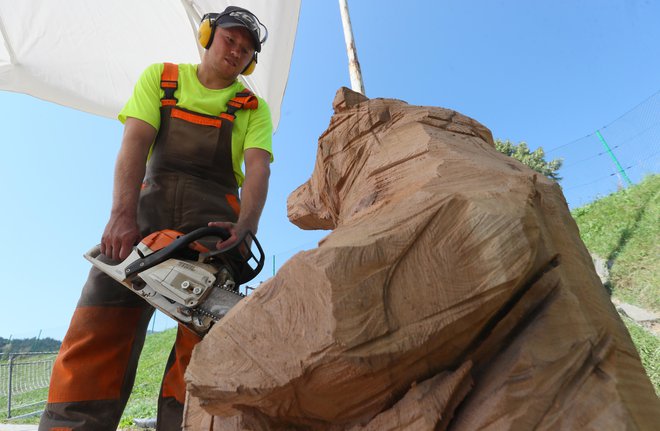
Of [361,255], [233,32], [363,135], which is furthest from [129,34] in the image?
A: [361,255]

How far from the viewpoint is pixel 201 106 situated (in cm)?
171

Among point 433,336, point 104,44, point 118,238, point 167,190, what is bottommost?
point 433,336

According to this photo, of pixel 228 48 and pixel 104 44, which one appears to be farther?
pixel 104 44

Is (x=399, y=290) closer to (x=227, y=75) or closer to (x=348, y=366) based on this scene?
(x=348, y=366)

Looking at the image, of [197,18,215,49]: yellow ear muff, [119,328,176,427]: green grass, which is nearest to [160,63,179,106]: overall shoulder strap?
[197,18,215,49]: yellow ear muff

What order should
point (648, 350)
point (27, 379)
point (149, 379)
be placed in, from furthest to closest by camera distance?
point (27, 379) < point (149, 379) < point (648, 350)

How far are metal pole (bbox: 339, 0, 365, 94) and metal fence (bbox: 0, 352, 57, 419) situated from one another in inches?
319

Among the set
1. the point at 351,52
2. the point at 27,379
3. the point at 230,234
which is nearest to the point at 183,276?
the point at 230,234

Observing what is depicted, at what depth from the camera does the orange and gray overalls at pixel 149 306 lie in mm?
1362

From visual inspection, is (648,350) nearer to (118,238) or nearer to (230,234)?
(230,234)

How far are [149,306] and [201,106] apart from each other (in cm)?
87

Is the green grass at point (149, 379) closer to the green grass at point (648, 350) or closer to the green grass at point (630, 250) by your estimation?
the green grass at point (630, 250)

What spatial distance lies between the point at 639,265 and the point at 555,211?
162 inches

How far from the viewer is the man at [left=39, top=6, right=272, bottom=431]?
1372 millimetres
